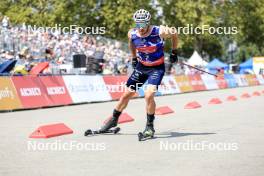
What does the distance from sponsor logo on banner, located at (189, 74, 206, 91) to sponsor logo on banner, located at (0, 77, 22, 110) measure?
1789 centimetres

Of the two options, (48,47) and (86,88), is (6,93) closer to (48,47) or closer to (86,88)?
(86,88)

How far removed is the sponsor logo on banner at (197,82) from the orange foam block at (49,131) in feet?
79.5

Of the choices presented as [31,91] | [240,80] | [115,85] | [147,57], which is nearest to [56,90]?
[31,91]

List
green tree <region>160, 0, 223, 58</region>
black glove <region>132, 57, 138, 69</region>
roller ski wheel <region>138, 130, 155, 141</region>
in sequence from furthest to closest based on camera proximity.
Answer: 1. green tree <region>160, 0, 223, 58</region>
2. black glove <region>132, 57, 138, 69</region>
3. roller ski wheel <region>138, 130, 155, 141</region>

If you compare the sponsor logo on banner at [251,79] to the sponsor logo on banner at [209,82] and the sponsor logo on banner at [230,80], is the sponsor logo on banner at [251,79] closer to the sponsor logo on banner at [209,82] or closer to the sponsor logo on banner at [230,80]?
the sponsor logo on banner at [230,80]

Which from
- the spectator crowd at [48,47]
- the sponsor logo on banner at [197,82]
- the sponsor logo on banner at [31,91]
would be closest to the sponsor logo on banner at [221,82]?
the sponsor logo on banner at [197,82]

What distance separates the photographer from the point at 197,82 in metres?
35.7

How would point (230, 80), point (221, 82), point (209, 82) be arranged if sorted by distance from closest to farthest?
point (209, 82), point (221, 82), point (230, 80)

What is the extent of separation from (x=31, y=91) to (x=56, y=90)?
1.54 m

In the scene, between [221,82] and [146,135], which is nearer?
[146,135]

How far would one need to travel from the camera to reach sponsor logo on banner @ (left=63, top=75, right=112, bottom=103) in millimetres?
21469

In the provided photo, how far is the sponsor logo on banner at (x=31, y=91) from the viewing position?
18516mm

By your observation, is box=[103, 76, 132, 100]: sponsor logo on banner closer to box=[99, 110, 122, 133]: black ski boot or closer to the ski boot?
box=[99, 110, 122, 133]: black ski boot

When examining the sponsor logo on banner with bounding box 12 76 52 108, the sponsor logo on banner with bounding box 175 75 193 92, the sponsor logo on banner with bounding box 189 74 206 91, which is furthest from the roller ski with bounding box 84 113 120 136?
the sponsor logo on banner with bounding box 189 74 206 91
